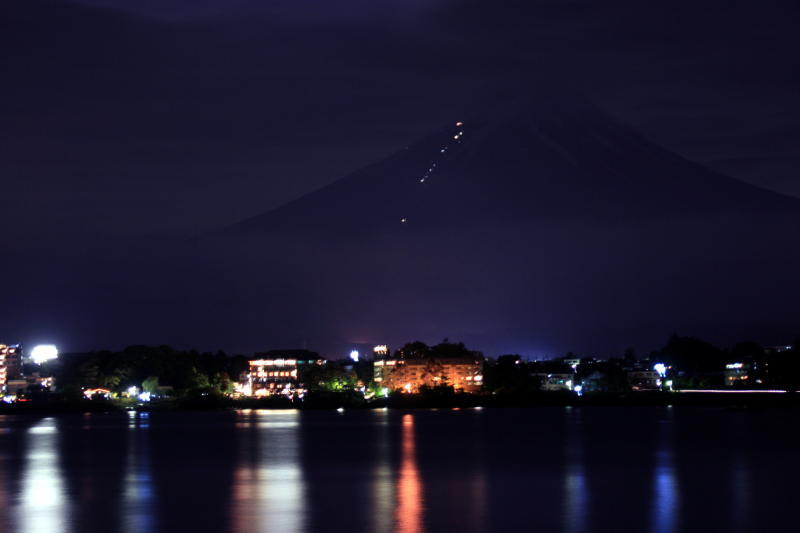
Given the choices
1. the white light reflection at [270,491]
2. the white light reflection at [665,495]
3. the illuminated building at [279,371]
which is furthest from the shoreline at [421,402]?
the white light reflection at [665,495]

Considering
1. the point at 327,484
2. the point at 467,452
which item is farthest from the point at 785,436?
the point at 327,484

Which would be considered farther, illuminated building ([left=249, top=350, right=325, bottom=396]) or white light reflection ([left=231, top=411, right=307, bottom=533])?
illuminated building ([left=249, top=350, right=325, bottom=396])

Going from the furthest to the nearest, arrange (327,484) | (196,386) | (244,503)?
(196,386), (327,484), (244,503)

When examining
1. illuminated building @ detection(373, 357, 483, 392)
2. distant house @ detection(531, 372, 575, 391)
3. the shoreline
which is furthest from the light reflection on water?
distant house @ detection(531, 372, 575, 391)

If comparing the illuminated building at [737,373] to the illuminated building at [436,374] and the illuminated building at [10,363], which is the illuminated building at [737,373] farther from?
the illuminated building at [10,363]

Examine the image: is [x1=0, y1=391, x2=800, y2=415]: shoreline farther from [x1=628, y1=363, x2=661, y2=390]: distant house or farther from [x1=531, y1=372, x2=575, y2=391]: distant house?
[x1=628, y1=363, x2=661, y2=390]: distant house

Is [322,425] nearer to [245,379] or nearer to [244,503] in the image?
[244,503]
